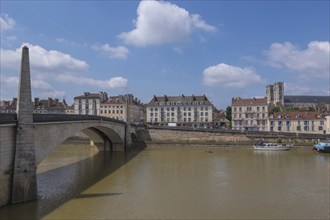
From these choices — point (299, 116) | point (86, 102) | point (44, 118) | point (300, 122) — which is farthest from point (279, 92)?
point (44, 118)

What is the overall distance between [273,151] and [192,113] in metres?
41.2

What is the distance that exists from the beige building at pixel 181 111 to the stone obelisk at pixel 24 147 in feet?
231

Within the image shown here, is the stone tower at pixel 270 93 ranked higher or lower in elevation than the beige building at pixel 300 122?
higher

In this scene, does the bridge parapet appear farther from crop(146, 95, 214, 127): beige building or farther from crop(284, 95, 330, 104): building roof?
crop(284, 95, 330, 104): building roof

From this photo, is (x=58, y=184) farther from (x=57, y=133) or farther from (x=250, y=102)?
(x=250, y=102)

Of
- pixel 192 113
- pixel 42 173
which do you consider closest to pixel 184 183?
pixel 42 173

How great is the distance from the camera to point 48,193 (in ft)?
64.1

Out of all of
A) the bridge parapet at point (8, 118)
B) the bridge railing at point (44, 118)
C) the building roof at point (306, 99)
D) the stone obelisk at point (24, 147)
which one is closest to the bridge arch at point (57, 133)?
the bridge railing at point (44, 118)

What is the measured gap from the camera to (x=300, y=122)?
6675 cm

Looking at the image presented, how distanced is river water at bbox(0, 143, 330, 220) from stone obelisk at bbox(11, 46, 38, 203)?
89cm

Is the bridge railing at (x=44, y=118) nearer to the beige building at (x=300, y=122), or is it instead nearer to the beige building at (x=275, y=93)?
the beige building at (x=300, y=122)

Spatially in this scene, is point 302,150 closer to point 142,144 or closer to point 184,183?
point 142,144

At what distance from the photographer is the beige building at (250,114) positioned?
76750mm

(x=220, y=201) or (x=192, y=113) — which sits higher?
(x=192, y=113)
